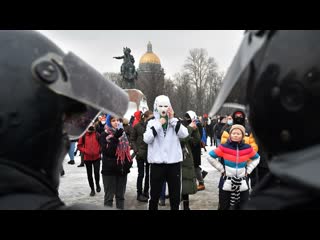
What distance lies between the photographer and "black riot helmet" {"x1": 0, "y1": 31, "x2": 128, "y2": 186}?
111 centimetres

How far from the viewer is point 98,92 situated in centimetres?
130

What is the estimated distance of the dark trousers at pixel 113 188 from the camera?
4871 mm

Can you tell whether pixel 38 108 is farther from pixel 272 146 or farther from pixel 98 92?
pixel 272 146

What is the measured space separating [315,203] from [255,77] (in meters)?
0.46

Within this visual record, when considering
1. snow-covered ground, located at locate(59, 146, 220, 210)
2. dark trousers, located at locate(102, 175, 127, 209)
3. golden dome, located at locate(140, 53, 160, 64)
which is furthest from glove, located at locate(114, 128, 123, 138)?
golden dome, located at locate(140, 53, 160, 64)

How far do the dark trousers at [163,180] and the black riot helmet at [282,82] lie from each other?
3.17 m

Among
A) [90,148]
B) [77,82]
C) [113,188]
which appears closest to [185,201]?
[113,188]

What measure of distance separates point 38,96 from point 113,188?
3.94 meters

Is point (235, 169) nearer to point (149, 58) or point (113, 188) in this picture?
point (113, 188)

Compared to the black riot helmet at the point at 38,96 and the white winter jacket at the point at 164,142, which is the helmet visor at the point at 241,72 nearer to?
the black riot helmet at the point at 38,96

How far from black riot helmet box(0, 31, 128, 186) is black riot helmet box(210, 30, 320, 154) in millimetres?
601

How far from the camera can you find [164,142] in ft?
14.2

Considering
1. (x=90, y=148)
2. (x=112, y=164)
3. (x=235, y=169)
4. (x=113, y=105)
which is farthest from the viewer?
(x=90, y=148)
